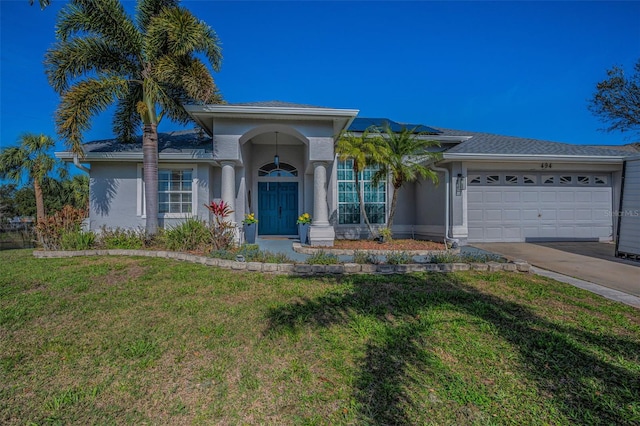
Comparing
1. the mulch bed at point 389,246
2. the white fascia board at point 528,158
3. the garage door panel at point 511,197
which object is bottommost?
the mulch bed at point 389,246

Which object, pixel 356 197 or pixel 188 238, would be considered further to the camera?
pixel 356 197

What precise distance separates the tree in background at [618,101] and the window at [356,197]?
49.6 ft

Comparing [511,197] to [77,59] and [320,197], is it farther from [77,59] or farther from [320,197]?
[77,59]

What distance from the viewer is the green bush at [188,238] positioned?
851cm

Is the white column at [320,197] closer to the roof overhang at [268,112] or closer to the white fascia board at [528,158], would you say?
the roof overhang at [268,112]

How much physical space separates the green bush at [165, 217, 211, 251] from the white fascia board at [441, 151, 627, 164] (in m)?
8.37

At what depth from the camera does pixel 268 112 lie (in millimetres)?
9352

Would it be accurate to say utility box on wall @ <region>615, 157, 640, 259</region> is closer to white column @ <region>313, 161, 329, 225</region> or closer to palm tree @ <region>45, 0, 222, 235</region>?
white column @ <region>313, 161, 329, 225</region>

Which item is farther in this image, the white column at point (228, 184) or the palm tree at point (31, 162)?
the palm tree at point (31, 162)

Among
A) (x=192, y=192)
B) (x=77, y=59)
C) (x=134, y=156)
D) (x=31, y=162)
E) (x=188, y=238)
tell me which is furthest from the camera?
(x=31, y=162)

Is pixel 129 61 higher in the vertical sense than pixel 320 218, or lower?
higher

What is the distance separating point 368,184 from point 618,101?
16.2 meters

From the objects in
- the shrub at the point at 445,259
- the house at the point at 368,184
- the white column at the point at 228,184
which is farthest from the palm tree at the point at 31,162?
the shrub at the point at 445,259

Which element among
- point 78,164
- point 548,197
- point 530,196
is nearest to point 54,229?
point 78,164
